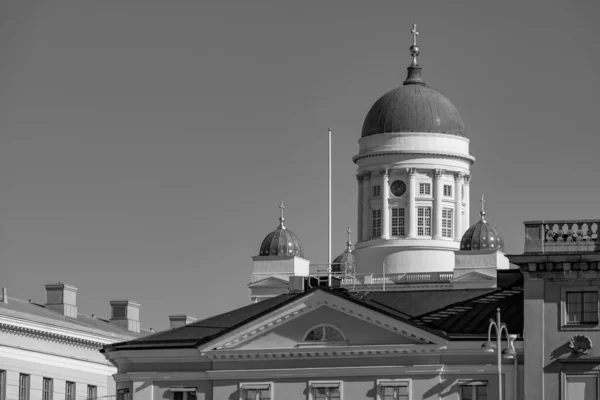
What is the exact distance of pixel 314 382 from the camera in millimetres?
94750

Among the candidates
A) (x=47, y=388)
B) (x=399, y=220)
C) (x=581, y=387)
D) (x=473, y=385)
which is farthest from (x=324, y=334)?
(x=399, y=220)

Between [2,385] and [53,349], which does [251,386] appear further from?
[53,349]

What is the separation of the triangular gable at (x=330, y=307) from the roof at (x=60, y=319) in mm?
20419

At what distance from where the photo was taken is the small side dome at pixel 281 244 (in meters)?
157

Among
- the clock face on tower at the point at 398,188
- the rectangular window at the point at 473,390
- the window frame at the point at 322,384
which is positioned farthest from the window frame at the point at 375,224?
the rectangular window at the point at 473,390

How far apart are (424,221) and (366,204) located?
3.81 meters

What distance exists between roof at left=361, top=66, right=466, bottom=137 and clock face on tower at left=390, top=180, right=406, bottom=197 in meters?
3.40

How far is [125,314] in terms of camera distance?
453 ft

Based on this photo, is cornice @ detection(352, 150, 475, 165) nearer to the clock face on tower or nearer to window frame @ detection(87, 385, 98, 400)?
the clock face on tower

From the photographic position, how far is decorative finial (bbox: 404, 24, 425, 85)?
15725 cm

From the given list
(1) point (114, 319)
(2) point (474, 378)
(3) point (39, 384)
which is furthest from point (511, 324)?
(1) point (114, 319)

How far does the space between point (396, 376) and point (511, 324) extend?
484cm

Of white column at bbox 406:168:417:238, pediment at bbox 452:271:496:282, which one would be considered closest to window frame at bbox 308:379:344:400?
pediment at bbox 452:271:496:282

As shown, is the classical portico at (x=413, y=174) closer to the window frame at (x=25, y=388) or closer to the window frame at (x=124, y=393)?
the window frame at (x=25, y=388)
